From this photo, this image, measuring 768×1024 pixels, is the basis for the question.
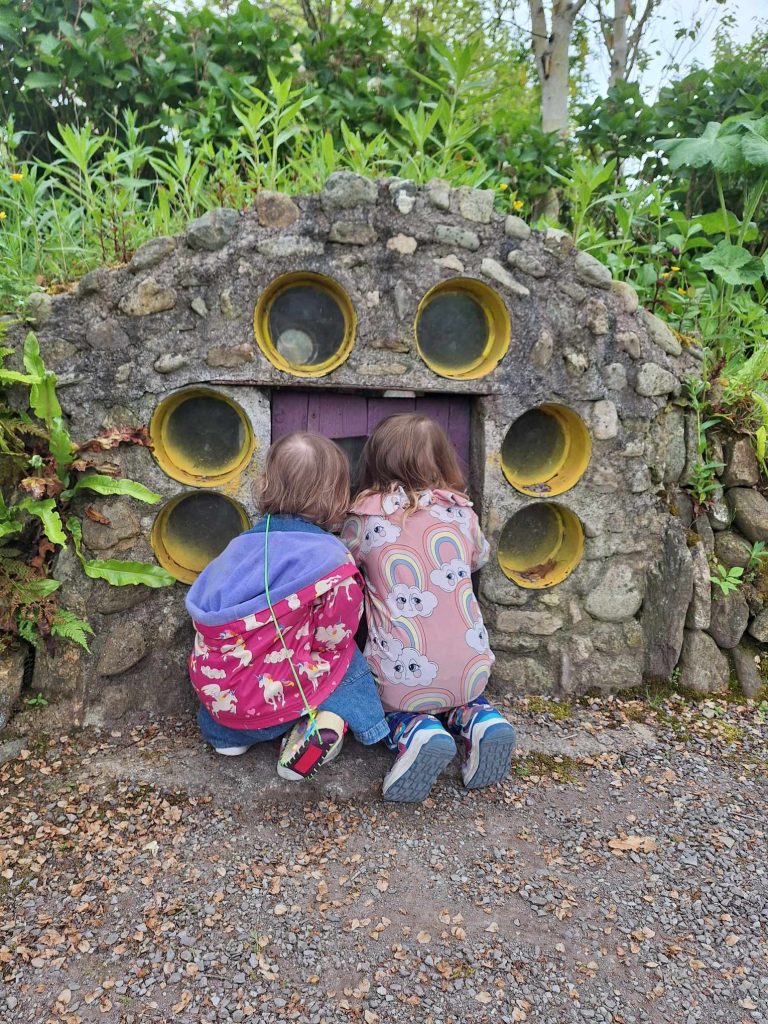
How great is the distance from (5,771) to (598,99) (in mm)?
6082

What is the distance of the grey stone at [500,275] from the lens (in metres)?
3.50

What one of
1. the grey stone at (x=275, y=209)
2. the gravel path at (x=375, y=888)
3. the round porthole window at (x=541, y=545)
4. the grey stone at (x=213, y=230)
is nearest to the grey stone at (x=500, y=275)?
the grey stone at (x=275, y=209)

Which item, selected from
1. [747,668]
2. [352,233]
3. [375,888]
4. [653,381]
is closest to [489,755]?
[375,888]

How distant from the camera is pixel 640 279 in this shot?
4609mm

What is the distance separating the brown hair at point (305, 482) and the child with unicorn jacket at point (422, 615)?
0.21 metres

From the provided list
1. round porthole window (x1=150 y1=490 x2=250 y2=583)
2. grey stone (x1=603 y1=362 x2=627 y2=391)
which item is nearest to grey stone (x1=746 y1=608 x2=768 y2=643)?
grey stone (x1=603 y1=362 x2=627 y2=391)

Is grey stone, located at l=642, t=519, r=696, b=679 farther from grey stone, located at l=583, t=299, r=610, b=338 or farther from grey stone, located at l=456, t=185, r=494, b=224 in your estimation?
grey stone, located at l=456, t=185, r=494, b=224

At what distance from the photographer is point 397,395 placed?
358cm

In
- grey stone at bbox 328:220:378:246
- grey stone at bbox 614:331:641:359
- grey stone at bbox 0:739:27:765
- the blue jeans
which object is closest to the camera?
the blue jeans

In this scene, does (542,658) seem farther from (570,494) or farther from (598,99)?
(598,99)

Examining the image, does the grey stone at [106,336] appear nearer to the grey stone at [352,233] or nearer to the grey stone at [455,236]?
the grey stone at [352,233]

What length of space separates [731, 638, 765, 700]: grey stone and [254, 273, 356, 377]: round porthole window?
9.15 ft

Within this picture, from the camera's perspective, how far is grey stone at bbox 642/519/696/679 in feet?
12.8

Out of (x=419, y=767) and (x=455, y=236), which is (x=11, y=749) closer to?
(x=419, y=767)
